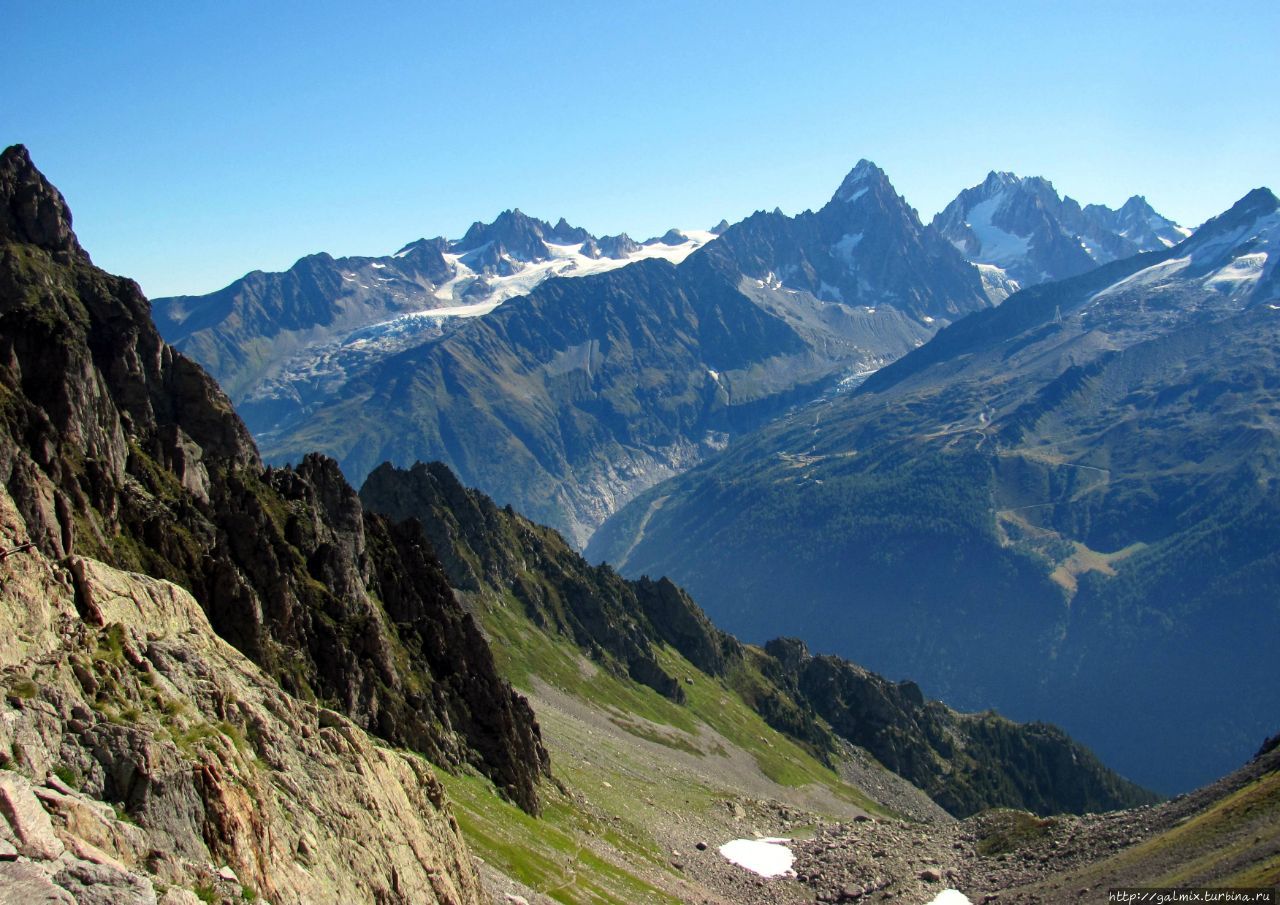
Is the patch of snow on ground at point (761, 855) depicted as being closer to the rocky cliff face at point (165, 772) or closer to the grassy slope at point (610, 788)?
the grassy slope at point (610, 788)

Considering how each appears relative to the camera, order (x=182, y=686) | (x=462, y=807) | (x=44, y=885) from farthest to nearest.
→ (x=462, y=807) → (x=182, y=686) → (x=44, y=885)

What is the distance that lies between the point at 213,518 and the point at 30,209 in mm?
53983

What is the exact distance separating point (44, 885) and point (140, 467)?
69985 millimetres

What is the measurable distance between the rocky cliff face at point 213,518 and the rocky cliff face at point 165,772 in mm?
19369

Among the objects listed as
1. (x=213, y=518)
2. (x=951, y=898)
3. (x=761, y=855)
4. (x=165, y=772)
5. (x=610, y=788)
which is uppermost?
(x=213, y=518)

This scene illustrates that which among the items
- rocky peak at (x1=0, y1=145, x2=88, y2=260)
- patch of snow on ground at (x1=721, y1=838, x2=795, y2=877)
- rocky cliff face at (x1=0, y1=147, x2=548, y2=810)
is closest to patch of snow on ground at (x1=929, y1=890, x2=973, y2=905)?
patch of snow on ground at (x1=721, y1=838, x2=795, y2=877)

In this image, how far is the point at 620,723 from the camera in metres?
173

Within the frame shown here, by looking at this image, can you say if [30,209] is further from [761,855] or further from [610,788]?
[761,855]

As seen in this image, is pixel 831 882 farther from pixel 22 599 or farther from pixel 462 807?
pixel 22 599

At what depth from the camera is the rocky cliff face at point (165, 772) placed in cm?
2670

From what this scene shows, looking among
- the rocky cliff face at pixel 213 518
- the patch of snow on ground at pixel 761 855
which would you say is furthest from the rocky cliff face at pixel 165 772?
the patch of snow on ground at pixel 761 855

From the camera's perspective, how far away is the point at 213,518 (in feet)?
292

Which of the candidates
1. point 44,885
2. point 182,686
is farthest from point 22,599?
point 44,885

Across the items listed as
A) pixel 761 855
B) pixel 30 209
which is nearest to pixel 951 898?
pixel 761 855
